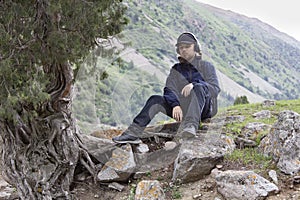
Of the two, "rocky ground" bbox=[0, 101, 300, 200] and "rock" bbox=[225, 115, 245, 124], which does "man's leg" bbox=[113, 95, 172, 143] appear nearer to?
"rocky ground" bbox=[0, 101, 300, 200]

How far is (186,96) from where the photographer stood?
652 cm

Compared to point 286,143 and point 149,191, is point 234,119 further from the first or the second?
point 149,191

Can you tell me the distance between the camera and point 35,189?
20.0 ft

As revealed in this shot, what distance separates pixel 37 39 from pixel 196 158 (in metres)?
3.30

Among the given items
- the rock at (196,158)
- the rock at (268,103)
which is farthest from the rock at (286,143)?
the rock at (268,103)

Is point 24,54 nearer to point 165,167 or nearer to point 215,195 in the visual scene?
point 165,167

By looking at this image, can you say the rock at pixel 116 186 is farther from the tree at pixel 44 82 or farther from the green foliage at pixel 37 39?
the green foliage at pixel 37 39

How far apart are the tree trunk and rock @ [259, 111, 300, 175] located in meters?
3.32

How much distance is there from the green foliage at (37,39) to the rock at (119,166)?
5.84 ft

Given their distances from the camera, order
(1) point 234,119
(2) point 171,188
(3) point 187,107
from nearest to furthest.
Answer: (2) point 171,188
(3) point 187,107
(1) point 234,119

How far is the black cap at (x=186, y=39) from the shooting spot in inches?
273

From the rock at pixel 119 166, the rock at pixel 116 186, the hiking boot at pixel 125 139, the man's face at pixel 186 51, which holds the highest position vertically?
the man's face at pixel 186 51

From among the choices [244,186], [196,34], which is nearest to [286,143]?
[244,186]

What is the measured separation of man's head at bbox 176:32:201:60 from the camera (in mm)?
6930
